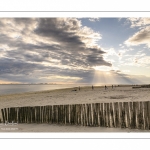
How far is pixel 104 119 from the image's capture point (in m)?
7.27

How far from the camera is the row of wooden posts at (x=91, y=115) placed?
22.8 ft

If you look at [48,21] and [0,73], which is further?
[0,73]

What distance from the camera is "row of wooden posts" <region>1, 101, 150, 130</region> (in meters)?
6.96

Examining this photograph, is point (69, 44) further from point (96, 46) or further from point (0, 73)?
point (0, 73)

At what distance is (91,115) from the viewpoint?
7.45 m

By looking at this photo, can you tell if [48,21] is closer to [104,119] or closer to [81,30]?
[81,30]

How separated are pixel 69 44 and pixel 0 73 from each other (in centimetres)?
373
